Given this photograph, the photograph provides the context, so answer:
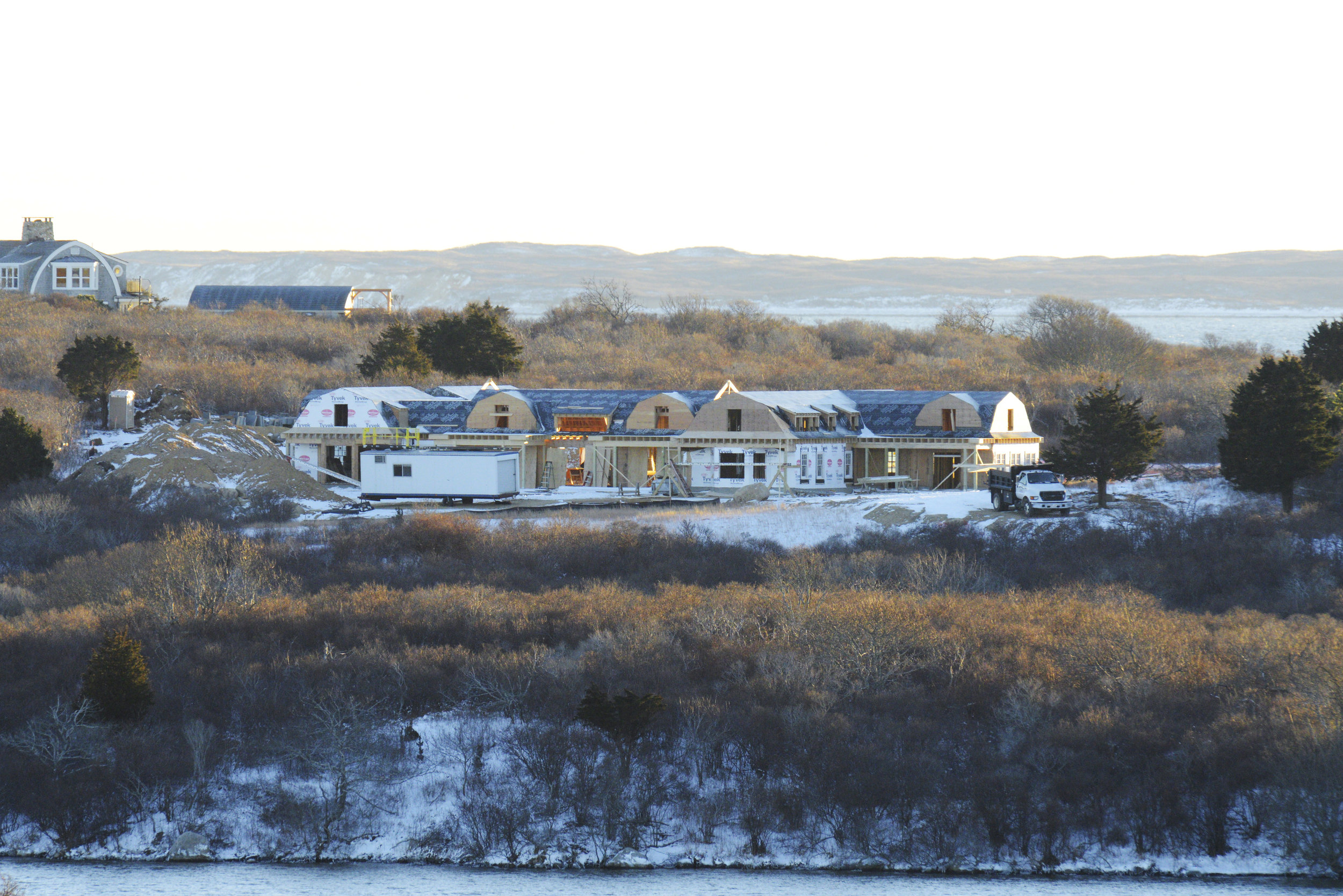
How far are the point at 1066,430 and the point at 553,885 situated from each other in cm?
2841

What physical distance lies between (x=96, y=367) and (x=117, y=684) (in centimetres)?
3727

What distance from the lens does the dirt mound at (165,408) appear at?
67188 millimetres

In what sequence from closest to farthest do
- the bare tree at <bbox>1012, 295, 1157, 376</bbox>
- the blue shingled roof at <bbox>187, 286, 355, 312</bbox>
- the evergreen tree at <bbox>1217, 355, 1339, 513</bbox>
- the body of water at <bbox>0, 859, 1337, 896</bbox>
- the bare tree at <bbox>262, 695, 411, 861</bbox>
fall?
the body of water at <bbox>0, 859, 1337, 896</bbox>, the bare tree at <bbox>262, 695, 411, 861</bbox>, the evergreen tree at <bbox>1217, 355, 1339, 513</bbox>, the bare tree at <bbox>1012, 295, 1157, 376</bbox>, the blue shingled roof at <bbox>187, 286, 355, 312</bbox>

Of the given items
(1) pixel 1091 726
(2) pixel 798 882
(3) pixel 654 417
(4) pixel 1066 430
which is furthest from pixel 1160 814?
(3) pixel 654 417

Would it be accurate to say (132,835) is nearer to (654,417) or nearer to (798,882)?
(798,882)

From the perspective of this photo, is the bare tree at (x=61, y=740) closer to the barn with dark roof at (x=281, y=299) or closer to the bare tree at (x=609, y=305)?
the barn with dark roof at (x=281, y=299)

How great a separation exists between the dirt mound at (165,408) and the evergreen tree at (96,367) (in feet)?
6.96

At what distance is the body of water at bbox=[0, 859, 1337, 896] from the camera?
25203 mm

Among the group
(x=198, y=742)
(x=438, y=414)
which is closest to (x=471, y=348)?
(x=438, y=414)

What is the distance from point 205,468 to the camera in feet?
182

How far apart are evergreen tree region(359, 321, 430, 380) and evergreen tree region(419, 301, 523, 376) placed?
1752 millimetres

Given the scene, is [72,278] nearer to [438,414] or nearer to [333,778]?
[438,414]

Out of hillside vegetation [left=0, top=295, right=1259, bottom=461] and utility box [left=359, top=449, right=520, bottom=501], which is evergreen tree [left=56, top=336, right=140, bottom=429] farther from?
utility box [left=359, top=449, right=520, bottom=501]

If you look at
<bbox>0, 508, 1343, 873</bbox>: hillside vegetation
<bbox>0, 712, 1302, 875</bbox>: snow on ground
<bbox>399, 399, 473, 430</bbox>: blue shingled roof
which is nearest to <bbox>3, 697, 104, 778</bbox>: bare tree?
<bbox>0, 508, 1343, 873</bbox>: hillside vegetation
